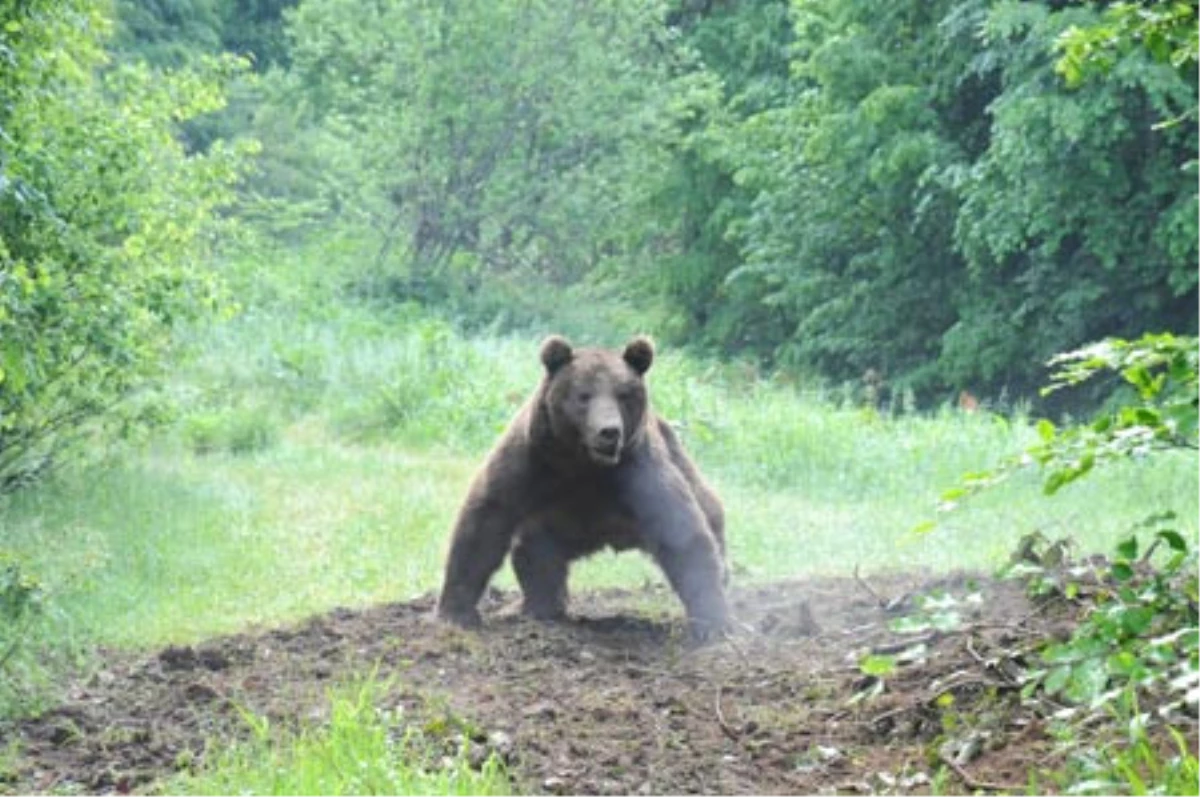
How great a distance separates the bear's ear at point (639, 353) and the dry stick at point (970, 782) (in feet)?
10.9

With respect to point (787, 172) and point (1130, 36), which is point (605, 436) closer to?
point (1130, 36)

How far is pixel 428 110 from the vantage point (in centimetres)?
2672

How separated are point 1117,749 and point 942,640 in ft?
5.30

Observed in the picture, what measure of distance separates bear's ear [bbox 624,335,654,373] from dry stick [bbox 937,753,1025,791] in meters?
3.32

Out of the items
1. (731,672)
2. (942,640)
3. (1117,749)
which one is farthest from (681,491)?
(1117,749)

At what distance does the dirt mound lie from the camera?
5.62 metres

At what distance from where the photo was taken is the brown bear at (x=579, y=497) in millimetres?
8206

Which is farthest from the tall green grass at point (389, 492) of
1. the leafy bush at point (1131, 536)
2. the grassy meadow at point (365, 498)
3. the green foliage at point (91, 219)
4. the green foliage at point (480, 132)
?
the green foliage at point (480, 132)

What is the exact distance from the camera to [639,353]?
8.45 metres

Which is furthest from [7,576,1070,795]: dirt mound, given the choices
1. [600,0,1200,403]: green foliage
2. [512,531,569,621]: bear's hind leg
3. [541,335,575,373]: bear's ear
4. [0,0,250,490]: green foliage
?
[600,0,1200,403]: green foliage

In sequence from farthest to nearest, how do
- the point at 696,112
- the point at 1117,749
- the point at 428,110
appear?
the point at 696,112 → the point at 428,110 → the point at 1117,749

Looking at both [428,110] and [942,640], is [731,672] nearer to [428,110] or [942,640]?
[942,640]

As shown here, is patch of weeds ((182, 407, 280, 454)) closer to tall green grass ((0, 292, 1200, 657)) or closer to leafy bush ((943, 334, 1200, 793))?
tall green grass ((0, 292, 1200, 657))

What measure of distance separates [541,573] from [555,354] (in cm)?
106
